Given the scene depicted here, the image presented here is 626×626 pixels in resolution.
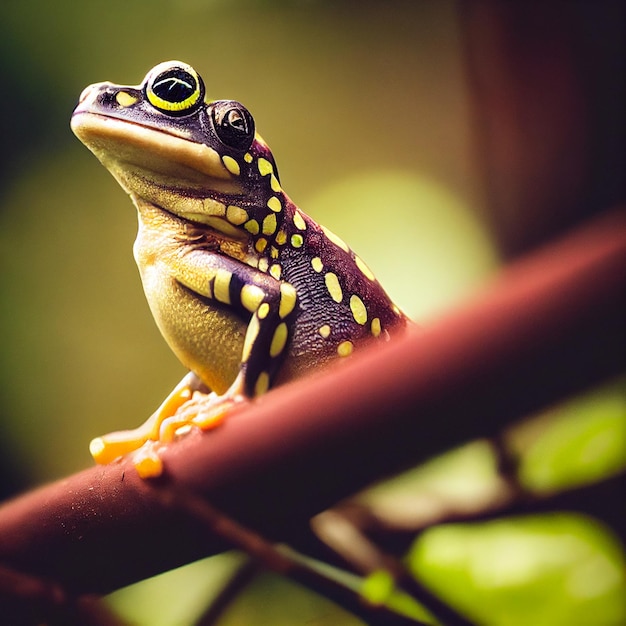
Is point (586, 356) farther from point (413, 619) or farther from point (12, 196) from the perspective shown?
point (12, 196)

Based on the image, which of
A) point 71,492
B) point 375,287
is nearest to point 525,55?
point 375,287

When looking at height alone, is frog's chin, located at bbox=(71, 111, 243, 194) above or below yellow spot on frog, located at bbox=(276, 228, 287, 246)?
above

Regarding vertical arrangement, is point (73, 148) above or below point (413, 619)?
above

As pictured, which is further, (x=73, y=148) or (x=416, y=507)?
(x=73, y=148)

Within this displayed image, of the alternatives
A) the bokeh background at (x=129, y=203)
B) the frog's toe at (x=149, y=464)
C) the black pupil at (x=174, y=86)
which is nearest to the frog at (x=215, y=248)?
the black pupil at (x=174, y=86)

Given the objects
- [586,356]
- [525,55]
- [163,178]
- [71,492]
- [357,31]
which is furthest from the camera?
[357,31]

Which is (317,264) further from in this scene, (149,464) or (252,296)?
(149,464)

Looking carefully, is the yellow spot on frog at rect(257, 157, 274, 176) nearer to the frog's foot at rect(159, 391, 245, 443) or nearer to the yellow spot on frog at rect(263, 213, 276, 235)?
the yellow spot on frog at rect(263, 213, 276, 235)

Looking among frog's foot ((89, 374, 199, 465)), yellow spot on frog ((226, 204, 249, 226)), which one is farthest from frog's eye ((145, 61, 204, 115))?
frog's foot ((89, 374, 199, 465))
